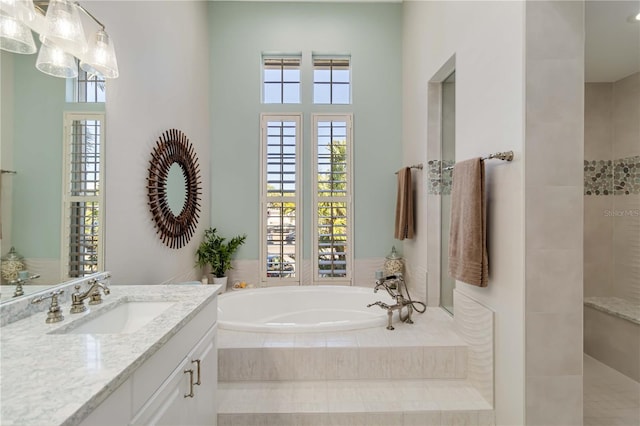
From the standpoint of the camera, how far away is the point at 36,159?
3.97ft

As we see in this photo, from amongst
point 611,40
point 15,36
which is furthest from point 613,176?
point 15,36

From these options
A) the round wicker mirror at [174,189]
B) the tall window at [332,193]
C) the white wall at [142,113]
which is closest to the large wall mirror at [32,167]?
the white wall at [142,113]

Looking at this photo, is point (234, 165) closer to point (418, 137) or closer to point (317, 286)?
point (317, 286)

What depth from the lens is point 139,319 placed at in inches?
55.2

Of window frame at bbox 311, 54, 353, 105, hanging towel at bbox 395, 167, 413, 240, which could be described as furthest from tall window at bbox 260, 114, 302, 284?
hanging towel at bbox 395, 167, 413, 240

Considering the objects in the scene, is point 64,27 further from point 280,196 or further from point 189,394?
point 280,196


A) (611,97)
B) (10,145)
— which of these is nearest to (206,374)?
(10,145)

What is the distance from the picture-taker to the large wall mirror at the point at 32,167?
1.10 m

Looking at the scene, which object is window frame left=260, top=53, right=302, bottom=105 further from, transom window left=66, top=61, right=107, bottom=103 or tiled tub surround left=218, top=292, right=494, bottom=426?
tiled tub surround left=218, top=292, right=494, bottom=426

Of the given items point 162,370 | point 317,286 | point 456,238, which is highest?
point 456,238

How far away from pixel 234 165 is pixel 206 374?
2.47 metres

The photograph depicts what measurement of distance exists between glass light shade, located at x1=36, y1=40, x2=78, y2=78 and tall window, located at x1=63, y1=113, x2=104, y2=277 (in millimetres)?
167

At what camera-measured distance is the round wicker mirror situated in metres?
2.23

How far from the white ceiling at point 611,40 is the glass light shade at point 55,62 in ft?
8.77
